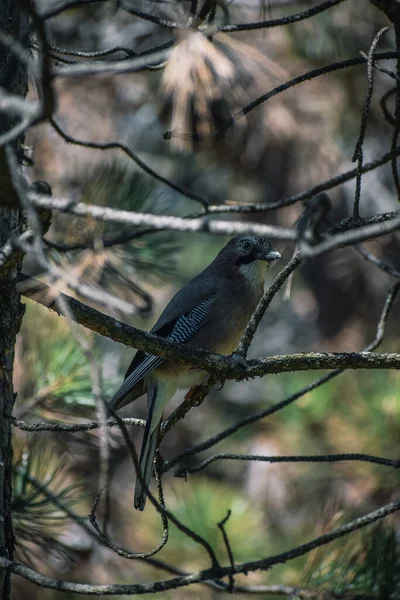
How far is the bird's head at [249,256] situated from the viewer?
432cm

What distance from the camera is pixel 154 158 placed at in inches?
414

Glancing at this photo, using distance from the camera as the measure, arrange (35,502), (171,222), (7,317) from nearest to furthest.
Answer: (171,222)
(7,317)
(35,502)

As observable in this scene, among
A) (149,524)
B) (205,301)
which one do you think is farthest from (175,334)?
(149,524)

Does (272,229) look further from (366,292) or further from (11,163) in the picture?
(366,292)

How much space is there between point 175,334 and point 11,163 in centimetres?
275

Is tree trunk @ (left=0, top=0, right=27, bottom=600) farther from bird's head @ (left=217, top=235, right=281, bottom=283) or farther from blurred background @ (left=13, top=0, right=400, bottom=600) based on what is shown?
bird's head @ (left=217, top=235, right=281, bottom=283)

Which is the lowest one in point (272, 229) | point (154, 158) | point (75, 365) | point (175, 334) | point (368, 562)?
point (272, 229)

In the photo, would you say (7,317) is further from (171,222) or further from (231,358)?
(171,222)

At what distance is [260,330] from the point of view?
11.0 meters

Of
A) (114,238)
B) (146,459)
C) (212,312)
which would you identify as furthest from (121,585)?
(212,312)

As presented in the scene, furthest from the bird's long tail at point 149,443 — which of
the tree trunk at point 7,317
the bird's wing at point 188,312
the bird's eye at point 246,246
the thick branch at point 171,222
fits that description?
the thick branch at point 171,222

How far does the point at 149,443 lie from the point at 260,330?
7.75 meters

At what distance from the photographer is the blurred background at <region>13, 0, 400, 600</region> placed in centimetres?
343

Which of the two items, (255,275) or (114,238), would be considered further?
(255,275)
